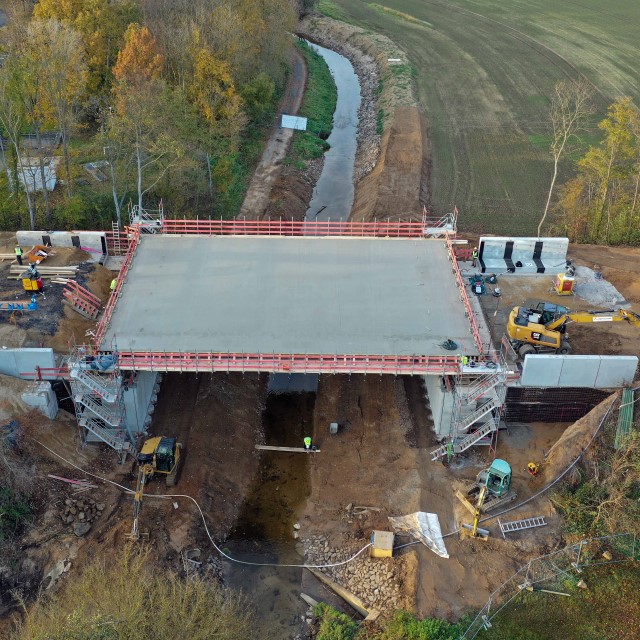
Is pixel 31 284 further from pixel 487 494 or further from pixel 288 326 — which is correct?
pixel 487 494

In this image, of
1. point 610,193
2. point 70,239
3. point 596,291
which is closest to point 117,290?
point 70,239

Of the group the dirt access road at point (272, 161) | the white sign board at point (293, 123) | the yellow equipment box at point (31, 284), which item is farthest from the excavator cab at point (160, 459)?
the white sign board at point (293, 123)

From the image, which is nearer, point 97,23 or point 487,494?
point 487,494

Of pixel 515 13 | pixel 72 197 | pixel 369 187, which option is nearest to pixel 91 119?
pixel 72 197

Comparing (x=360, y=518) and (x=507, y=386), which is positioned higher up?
(x=507, y=386)

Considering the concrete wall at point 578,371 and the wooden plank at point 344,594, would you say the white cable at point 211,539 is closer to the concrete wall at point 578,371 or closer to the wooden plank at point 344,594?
the wooden plank at point 344,594

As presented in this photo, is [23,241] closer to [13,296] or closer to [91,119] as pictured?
[13,296]
